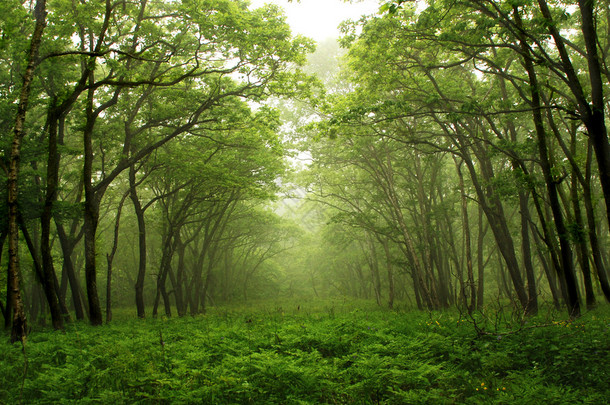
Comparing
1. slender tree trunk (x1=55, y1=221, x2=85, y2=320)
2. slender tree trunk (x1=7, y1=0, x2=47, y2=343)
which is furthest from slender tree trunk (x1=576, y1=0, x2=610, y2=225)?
slender tree trunk (x1=55, y1=221, x2=85, y2=320)

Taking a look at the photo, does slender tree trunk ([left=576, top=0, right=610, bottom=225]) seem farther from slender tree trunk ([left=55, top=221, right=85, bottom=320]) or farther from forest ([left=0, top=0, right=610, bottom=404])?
slender tree trunk ([left=55, top=221, right=85, bottom=320])

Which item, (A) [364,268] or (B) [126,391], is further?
(A) [364,268]

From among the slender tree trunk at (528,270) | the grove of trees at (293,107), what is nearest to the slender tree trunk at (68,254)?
the grove of trees at (293,107)

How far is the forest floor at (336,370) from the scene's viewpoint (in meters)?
4.25

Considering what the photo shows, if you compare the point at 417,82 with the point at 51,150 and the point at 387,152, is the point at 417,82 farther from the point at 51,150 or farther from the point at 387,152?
the point at 51,150

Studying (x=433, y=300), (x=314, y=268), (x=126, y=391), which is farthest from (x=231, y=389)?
(x=314, y=268)

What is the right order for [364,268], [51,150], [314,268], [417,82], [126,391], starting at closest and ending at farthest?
1. [126,391]
2. [51,150]
3. [417,82]
4. [364,268]
5. [314,268]

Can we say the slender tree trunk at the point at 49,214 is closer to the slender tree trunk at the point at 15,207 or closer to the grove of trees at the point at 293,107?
the grove of trees at the point at 293,107

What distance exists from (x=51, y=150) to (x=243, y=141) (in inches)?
267

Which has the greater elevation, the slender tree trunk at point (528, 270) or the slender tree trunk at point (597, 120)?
the slender tree trunk at point (597, 120)

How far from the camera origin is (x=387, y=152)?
55.5ft

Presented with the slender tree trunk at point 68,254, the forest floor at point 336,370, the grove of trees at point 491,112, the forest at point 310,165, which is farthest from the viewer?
the slender tree trunk at point 68,254

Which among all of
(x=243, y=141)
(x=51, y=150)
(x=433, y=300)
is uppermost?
(x=243, y=141)

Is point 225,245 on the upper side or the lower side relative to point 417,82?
lower
